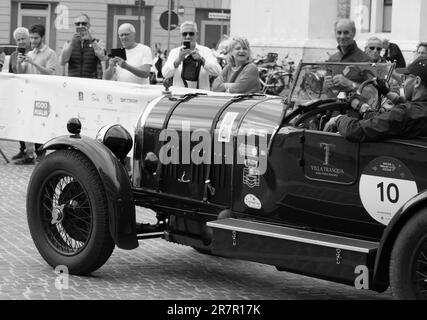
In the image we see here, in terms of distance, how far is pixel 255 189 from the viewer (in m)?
6.75

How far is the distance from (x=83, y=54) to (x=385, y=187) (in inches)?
327

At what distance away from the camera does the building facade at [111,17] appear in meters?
47.2

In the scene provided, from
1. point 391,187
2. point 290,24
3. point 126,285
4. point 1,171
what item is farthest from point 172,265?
point 290,24

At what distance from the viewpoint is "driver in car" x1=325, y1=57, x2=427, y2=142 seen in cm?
595

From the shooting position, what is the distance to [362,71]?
21.8 feet

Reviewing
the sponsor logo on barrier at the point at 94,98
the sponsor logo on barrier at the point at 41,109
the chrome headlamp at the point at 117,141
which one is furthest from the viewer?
the sponsor logo on barrier at the point at 41,109

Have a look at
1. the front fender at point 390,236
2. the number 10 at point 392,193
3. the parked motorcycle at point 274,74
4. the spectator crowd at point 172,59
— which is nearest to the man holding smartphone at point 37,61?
the spectator crowd at point 172,59

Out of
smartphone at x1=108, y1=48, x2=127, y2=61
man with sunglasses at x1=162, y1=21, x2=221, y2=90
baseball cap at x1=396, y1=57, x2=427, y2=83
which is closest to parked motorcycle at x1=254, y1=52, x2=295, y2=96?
smartphone at x1=108, y1=48, x2=127, y2=61

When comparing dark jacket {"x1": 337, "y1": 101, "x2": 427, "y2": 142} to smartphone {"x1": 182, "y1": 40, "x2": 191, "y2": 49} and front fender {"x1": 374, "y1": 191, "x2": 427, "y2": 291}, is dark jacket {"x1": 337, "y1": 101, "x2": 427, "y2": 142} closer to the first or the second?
front fender {"x1": 374, "y1": 191, "x2": 427, "y2": 291}

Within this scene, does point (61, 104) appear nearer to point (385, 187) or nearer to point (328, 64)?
point (328, 64)

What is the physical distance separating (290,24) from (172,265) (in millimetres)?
21475

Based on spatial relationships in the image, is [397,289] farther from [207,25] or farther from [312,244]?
[207,25]

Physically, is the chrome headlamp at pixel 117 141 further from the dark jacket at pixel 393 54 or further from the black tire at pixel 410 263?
the dark jacket at pixel 393 54

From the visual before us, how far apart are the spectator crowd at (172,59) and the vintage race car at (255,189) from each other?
2.20 meters
